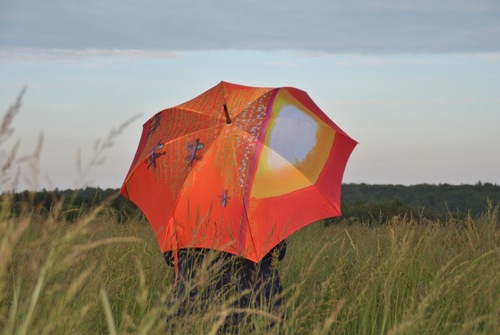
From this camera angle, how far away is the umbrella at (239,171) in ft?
13.6

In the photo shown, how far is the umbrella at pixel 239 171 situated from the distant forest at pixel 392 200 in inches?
303

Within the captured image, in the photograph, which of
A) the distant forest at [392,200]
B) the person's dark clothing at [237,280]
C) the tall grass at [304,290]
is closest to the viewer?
the tall grass at [304,290]

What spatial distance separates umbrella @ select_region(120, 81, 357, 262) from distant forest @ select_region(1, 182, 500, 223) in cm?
769

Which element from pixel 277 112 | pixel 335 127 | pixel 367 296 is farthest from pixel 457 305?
pixel 277 112

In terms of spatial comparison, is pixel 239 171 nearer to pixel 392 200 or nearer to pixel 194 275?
pixel 194 275

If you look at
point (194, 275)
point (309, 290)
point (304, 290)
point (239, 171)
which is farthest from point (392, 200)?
point (239, 171)

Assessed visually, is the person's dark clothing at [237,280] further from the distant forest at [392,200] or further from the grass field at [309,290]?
the distant forest at [392,200]

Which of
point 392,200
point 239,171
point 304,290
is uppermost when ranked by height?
point 239,171

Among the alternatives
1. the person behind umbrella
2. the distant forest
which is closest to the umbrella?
the person behind umbrella

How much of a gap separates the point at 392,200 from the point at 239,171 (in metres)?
10.6

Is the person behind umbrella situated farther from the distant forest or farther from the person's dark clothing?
the distant forest

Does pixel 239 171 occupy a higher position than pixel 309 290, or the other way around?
pixel 239 171

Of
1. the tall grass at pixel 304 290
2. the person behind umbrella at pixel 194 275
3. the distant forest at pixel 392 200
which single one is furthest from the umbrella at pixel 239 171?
the distant forest at pixel 392 200

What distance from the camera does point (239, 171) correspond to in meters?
4.15
